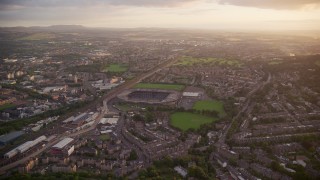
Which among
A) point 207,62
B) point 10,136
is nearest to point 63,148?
point 10,136

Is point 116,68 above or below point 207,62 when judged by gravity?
below

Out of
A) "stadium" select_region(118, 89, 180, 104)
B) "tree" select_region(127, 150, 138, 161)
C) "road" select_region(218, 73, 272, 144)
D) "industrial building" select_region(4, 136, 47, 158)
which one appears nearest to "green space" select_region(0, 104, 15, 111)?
"industrial building" select_region(4, 136, 47, 158)

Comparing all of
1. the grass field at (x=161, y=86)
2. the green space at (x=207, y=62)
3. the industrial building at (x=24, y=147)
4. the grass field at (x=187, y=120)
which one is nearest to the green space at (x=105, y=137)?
the industrial building at (x=24, y=147)

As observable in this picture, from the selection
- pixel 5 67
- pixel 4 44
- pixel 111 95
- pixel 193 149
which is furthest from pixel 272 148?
pixel 4 44

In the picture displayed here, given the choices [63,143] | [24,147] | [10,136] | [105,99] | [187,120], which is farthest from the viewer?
[105,99]

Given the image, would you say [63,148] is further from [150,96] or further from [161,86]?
[161,86]

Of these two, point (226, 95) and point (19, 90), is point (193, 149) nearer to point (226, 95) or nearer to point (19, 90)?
point (226, 95)

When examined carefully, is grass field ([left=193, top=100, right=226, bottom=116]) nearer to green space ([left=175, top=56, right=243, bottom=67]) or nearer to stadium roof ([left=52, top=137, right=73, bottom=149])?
stadium roof ([left=52, top=137, right=73, bottom=149])
